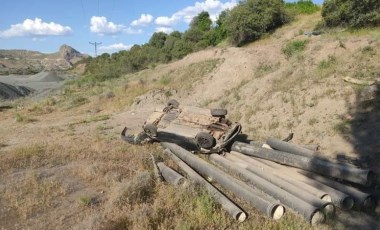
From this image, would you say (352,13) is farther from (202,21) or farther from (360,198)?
(202,21)

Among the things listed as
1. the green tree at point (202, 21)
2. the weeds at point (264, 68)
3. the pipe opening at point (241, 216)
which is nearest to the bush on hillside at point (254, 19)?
the weeds at point (264, 68)

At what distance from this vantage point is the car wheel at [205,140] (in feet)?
32.8

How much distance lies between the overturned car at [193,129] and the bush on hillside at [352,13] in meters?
10.9

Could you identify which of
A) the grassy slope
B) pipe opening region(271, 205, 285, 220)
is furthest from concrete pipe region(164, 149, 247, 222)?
pipe opening region(271, 205, 285, 220)

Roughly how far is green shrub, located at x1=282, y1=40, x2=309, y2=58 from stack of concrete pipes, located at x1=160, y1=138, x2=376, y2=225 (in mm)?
9118

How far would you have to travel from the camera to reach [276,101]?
1341 centimetres


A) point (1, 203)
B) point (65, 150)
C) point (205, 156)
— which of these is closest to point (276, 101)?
point (205, 156)

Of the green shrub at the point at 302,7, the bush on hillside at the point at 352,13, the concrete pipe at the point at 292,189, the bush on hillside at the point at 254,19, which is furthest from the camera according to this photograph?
the green shrub at the point at 302,7

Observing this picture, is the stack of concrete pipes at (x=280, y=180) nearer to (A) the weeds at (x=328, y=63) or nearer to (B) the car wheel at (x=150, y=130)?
(B) the car wheel at (x=150, y=130)

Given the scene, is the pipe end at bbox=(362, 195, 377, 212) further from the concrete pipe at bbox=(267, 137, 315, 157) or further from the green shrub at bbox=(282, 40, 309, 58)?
the green shrub at bbox=(282, 40, 309, 58)

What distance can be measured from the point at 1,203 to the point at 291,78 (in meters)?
10.2

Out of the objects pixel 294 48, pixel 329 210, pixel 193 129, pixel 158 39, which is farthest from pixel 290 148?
pixel 158 39

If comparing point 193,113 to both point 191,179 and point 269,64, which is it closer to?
point 191,179

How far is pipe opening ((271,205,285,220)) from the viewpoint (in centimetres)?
685
